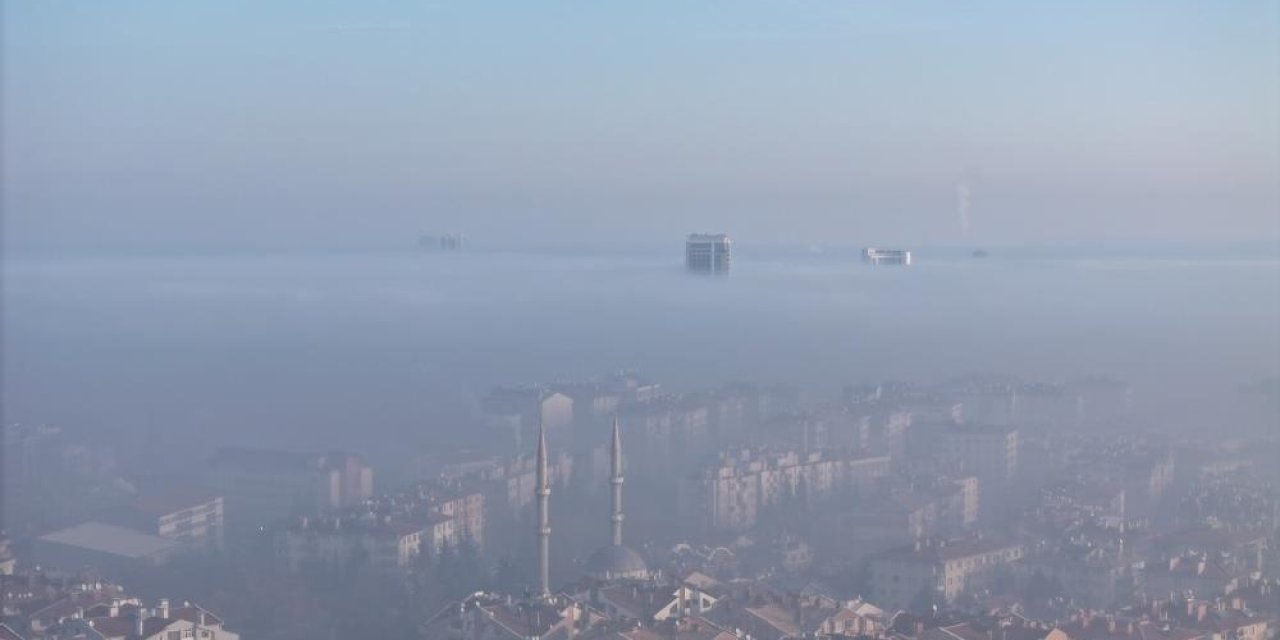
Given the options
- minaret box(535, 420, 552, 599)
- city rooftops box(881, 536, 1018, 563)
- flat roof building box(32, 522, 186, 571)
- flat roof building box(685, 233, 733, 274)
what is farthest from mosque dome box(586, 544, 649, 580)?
flat roof building box(685, 233, 733, 274)

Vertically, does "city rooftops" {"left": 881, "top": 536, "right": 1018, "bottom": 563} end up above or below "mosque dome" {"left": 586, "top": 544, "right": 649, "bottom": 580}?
below

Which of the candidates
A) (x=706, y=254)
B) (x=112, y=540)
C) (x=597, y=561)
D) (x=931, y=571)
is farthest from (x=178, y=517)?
(x=706, y=254)

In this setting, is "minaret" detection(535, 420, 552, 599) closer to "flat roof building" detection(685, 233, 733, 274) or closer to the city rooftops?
the city rooftops

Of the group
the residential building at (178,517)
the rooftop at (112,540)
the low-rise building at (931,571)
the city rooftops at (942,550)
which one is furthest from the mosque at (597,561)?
the rooftop at (112,540)

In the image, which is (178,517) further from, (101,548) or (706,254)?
(706,254)

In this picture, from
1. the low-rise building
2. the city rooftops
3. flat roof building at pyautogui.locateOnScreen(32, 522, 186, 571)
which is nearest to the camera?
the low-rise building

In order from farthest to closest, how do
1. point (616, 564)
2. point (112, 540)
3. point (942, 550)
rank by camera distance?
1. point (112, 540)
2. point (942, 550)
3. point (616, 564)

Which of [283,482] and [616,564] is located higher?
[616,564]

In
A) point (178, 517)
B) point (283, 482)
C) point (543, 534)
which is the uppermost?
point (543, 534)

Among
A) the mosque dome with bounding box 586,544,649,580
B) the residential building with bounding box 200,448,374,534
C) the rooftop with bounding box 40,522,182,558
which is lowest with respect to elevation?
the residential building with bounding box 200,448,374,534
